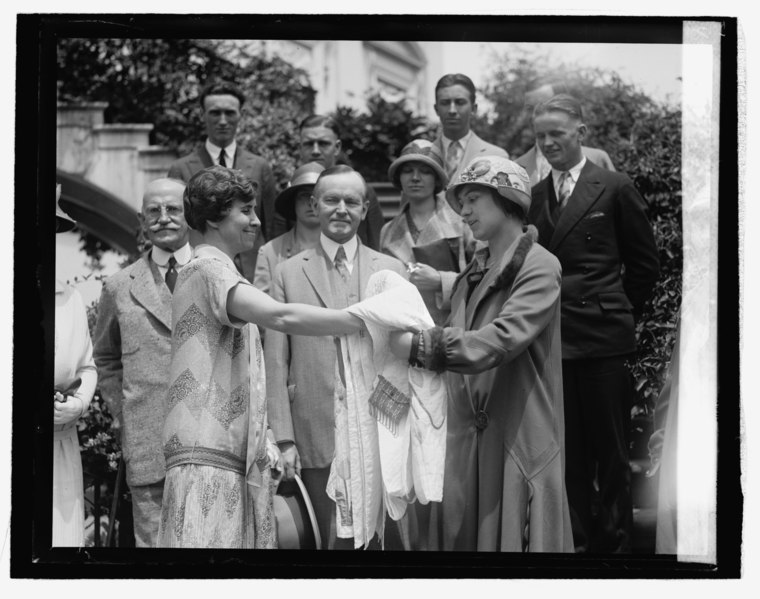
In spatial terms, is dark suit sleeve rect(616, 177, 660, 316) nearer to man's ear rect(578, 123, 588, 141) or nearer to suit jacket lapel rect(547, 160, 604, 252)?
suit jacket lapel rect(547, 160, 604, 252)

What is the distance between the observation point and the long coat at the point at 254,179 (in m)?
8.16

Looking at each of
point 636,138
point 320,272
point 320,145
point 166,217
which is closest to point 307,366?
point 320,272

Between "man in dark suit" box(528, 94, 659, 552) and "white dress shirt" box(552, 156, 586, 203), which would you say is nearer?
"man in dark suit" box(528, 94, 659, 552)

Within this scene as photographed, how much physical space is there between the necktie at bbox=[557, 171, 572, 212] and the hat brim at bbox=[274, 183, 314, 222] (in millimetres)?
1246

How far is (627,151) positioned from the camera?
8289 mm

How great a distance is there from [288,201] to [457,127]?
3.17ft

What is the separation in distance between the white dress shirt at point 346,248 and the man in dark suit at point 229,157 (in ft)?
1.81

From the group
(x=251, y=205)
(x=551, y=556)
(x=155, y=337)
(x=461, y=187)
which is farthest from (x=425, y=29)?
(x=551, y=556)

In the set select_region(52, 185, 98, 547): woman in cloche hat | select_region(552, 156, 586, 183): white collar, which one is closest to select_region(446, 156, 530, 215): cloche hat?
select_region(552, 156, 586, 183): white collar

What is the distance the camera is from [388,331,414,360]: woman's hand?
7.09m

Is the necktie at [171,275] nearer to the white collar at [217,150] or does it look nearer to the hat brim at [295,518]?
the white collar at [217,150]

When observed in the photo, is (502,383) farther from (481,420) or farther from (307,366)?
(307,366)

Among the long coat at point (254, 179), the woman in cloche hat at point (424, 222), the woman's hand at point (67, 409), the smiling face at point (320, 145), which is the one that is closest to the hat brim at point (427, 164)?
the woman in cloche hat at point (424, 222)

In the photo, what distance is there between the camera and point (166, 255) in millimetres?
7871
